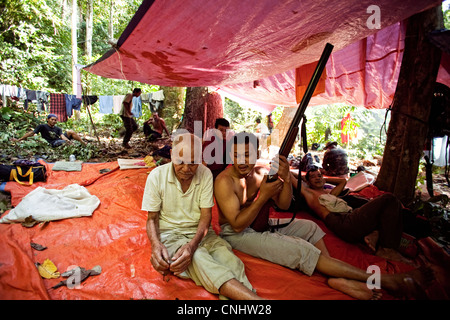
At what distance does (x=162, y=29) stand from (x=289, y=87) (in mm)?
3594

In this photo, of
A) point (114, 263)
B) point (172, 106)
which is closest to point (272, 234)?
point (114, 263)

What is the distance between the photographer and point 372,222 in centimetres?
224

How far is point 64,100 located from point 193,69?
7658 mm

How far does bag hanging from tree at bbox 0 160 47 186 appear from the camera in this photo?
3.57 m

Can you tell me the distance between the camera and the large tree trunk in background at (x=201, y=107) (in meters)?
6.52

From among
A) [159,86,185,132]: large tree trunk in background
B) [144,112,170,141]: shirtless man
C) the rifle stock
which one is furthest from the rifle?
[159,86,185,132]: large tree trunk in background

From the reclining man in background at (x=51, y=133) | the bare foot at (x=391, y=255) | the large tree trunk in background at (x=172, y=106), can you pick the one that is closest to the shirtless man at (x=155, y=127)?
the large tree trunk in background at (x=172, y=106)

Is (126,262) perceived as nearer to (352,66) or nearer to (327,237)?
(327,237)

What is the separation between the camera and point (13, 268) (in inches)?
67.4

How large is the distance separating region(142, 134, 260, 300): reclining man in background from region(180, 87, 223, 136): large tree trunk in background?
15.7 feet

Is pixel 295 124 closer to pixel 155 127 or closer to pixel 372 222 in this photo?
pixel 372 222

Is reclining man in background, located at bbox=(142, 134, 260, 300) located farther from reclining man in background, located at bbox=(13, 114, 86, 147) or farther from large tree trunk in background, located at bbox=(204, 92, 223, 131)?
reclining man in background, located at bbox=(13, 114, 86, 147)

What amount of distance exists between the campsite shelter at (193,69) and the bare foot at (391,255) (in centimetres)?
7

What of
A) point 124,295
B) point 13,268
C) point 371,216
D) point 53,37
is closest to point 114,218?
point 13,268
